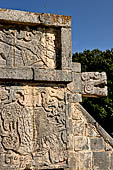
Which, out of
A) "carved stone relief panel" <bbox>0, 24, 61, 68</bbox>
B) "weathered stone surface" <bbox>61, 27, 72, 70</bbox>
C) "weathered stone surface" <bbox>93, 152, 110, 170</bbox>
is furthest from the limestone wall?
"carved stone relief panel" <bbox>0, 24, 61, 68</bbox>

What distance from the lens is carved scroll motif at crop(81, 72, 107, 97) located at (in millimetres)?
4520

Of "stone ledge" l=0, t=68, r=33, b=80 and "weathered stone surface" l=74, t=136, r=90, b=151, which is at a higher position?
"stone ledge" l=0, t=68, r=33, b=80

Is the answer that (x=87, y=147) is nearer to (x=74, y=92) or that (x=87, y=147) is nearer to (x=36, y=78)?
(x=74, y=92)

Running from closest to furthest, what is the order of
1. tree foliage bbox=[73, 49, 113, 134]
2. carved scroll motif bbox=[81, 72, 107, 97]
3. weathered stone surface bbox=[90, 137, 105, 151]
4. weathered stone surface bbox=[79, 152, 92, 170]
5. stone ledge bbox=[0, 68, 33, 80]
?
1. stone ledge bbox=[0, 68, 33, 80]
2. weathered stone surface bbox=[79, 152, 92, 170]
3. weathered stone surface bbox=[90, 137, 105, 151]
4. carved scroll motif bbox=[81, 72, 107, 97]
5. tree foliage bbox=[73, 49, 113, 134]

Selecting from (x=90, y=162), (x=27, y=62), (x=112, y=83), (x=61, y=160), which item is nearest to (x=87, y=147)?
(x=90, y=162)

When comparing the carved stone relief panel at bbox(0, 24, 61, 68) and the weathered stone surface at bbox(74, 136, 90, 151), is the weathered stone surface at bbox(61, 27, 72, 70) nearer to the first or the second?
the carved stone relief panel at bbox(0, 24, 61, 68)

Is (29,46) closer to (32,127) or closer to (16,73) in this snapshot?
(16,73)

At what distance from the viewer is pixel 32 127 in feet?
12.4

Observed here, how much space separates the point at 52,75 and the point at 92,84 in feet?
3.22

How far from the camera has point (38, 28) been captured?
395cm

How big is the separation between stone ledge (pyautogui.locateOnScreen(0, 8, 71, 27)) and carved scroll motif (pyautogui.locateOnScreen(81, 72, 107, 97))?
3.27 feet

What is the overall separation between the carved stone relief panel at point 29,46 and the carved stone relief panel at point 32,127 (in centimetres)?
36

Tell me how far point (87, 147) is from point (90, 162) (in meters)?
0.25

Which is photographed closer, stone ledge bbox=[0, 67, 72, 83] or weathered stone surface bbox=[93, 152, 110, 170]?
stone ledge bbox=[0, 67, 72, 83]
